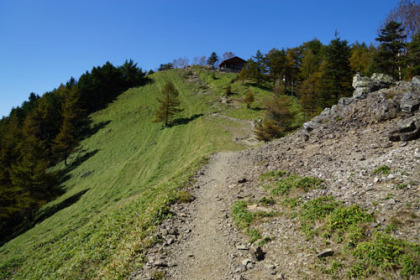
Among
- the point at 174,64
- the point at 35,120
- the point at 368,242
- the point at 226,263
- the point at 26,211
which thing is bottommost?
the point at 26,211

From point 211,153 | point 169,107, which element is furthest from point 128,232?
point 169,107

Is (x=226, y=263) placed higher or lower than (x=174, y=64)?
lower

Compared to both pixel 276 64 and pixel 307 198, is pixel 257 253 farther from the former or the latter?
pixel 276 64

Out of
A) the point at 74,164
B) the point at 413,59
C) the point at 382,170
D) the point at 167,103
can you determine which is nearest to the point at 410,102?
the point at 382,170

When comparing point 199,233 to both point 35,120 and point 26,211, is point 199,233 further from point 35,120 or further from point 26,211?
point 35,120

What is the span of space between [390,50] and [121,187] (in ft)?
147

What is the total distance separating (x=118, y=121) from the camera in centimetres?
6931

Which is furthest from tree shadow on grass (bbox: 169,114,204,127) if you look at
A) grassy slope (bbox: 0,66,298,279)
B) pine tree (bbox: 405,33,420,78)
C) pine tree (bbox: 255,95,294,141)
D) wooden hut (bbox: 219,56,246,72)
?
wooden hut (bbox: 219,56,246,72)

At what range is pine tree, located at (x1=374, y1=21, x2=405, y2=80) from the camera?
3117cm

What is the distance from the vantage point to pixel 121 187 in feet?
104

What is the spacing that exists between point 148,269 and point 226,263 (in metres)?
3.21

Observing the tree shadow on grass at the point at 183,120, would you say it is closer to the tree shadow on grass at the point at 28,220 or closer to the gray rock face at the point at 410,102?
the tree shadow on grass at the point at 28,220

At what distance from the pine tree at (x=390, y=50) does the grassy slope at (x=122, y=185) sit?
25.2 m

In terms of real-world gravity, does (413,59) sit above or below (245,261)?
above
